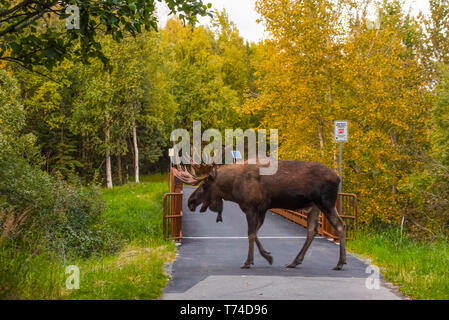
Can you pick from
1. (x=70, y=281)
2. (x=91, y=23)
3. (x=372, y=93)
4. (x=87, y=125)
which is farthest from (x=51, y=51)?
(x=87, y=125)

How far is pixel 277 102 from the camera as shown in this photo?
70.8 feet

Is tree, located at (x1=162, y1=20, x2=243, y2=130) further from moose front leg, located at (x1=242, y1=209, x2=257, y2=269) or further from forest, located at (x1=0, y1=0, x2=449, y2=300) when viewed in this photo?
moose front leg, located at (x1=242, y1=209, x2=257, y2=269)

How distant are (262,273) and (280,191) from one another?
4.88 feet

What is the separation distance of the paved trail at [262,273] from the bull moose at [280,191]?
539 millimetres

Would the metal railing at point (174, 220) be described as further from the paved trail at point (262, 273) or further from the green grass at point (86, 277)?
the green grass at point (86, 277)

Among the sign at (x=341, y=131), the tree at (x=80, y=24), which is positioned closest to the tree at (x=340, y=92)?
the sign at (x=341, y=131)

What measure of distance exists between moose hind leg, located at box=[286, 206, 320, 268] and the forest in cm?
405

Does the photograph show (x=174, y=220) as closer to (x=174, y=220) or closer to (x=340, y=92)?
(x=174, y=220)

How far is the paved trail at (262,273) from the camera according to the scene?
23.6 feet

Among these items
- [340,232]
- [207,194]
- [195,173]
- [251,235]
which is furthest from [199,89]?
[340,232]

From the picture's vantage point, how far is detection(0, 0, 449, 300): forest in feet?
27.7

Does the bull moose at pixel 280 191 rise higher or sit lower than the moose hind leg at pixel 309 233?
higher

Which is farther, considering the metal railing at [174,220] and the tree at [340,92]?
the tree at [340,92]
